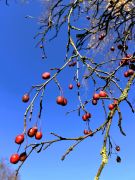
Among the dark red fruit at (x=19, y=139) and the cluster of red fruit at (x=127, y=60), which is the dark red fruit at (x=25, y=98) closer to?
the dark red fruit at (x=19, y=139)

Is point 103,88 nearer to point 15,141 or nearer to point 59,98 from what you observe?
point 59,98

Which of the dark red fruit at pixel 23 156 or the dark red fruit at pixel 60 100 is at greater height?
the dark red fruit at pixel 60 100

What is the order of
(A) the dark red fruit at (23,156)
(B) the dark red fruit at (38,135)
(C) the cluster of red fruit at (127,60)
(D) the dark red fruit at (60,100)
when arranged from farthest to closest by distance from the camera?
1. (D) the dark red fruit at (60,100)
2. (C) the cluster of red fruit at (127,60)
3. (B) the dark red fruit at (38,135)
4. (A) the dark red fruit at (23,156)

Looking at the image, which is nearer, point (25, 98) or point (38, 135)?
point (38, 135)

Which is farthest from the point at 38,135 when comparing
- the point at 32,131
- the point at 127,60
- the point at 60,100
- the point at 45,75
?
the point at 127,60

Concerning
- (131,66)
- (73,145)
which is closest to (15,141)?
(73,145)

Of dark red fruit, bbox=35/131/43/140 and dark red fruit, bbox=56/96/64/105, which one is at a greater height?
dark red fruit, bbox=56/96/64/105

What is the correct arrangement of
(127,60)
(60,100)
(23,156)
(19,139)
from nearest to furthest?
(23,156) < (19,139) < (60,100) < (127,60)

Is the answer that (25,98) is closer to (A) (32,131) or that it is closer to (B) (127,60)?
(A) (32,131)

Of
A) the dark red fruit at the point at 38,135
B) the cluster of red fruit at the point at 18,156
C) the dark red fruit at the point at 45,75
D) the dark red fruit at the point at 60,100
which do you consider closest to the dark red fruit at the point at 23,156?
the cluster of red fruit at the point at 18,156

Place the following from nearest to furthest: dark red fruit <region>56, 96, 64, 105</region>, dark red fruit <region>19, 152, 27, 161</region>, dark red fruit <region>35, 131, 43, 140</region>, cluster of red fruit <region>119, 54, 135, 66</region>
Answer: dark red fruit <region>19, 152, 27, 161</region>, dark red fruit <region>35, 131, 43, 140</region>, cluster of red fruit <region>119, 54, 135, 66</region>, dark red fruit <region>56, 96, 64, 105</region>

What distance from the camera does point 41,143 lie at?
173cm

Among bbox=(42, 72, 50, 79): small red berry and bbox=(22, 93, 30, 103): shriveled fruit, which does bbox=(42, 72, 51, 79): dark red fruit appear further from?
bbox=(22, 93, 30, 103): shriveled fruit

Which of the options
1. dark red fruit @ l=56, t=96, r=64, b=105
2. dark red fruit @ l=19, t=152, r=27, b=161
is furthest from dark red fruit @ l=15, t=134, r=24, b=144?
dark red fruit @ l=56, t=96, r=64, b=105
